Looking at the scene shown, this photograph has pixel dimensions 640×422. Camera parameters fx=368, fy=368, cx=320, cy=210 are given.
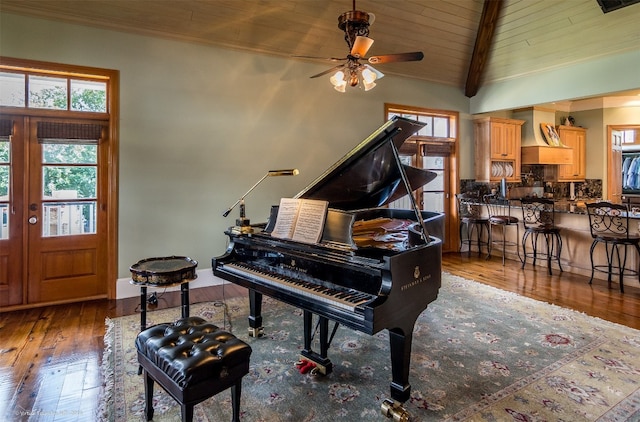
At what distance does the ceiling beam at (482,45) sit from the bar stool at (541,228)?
8.09 feet

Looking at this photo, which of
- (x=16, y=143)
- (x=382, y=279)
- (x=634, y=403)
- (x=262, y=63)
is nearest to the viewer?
(x=382, y=279)

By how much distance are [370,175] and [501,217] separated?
3839 millimetres

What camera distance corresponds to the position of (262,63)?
5.02m

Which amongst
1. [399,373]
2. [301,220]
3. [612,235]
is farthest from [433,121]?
[399,373]

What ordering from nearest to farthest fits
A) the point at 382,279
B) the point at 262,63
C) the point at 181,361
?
the point at 181,361 < the point at 382,279 < the point at 262,63

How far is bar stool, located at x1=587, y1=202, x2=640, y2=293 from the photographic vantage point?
4.51 m

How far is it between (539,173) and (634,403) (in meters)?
6.70

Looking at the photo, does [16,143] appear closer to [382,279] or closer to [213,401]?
[213,401]

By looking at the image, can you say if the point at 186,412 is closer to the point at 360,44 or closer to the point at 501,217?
the point at 360,44

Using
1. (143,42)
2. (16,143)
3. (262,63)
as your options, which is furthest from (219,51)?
(16,143)

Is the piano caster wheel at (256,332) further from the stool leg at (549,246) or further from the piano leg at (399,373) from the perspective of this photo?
the stool leg at (549,246)

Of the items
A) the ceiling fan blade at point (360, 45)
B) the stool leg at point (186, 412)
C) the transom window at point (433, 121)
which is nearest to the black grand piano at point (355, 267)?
the stool leg at point (186, 412)

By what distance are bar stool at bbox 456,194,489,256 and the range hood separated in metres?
1.63

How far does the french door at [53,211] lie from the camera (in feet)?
12.9
